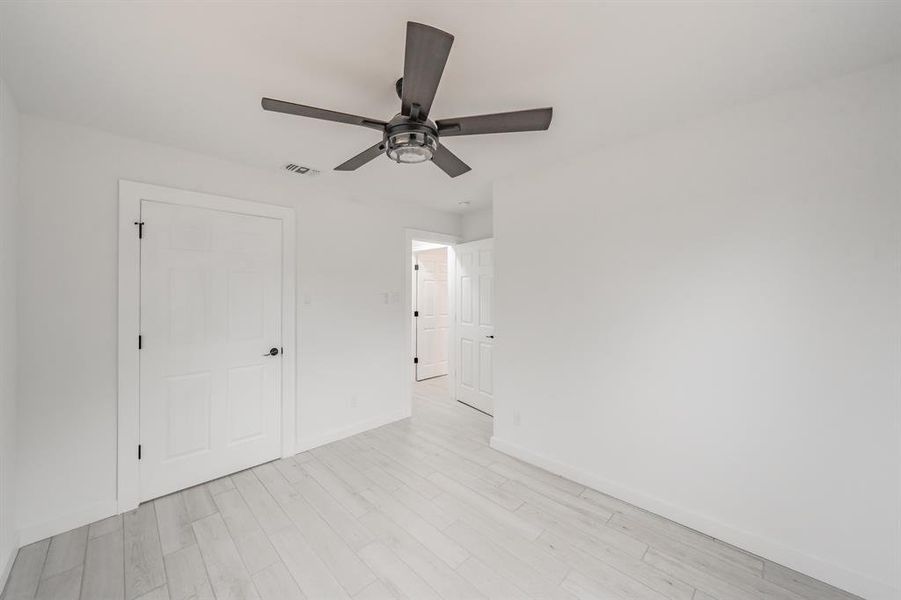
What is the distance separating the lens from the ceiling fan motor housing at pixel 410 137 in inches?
61.1

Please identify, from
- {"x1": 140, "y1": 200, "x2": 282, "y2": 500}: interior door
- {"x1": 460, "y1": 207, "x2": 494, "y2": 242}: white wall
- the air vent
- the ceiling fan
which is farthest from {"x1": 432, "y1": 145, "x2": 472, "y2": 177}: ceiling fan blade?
{"x1": 460, "y1": 207, "x2": 494, "y2": 242}: white wall

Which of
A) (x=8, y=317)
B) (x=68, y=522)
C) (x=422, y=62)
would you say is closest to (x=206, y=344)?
(x=8, y=317)

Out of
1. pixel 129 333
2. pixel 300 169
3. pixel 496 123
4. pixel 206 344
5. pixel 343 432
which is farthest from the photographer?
pixel 343 432

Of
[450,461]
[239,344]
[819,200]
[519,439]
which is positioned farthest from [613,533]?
[239,344]

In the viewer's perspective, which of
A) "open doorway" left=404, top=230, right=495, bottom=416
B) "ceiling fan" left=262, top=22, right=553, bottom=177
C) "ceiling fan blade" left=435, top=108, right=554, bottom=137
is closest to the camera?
"ceiling fan" left=262, top=22, right=553, bottom=177

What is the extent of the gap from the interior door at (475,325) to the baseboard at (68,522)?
326cm

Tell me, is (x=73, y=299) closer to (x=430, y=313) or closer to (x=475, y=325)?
(x=475, y=325)

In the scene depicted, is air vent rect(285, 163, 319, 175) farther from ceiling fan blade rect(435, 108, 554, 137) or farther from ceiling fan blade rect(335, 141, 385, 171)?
ceiling fan blade rect(435, 108, 554, 137)

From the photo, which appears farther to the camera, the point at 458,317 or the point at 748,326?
the point at 458,317

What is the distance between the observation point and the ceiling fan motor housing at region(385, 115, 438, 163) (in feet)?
5.09

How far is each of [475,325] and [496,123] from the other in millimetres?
2985

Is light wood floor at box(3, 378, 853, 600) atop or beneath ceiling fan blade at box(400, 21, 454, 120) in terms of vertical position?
beneath

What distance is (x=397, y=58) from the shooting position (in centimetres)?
157

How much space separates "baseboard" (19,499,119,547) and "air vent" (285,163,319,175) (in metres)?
2.63
